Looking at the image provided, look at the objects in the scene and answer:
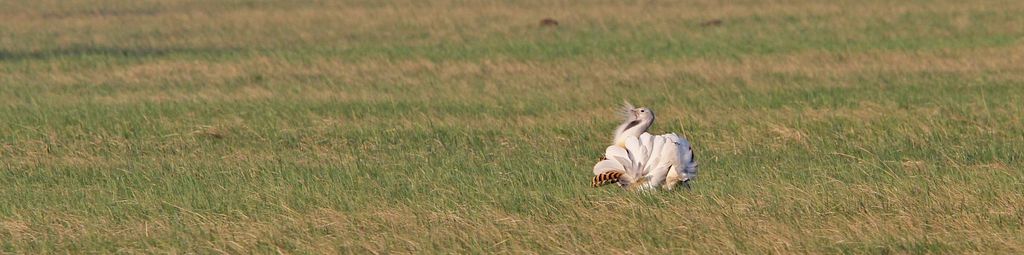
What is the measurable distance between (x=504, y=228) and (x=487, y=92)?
10195mm

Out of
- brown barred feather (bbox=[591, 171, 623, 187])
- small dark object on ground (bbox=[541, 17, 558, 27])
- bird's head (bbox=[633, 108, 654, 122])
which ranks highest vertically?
bird's head (bbox=[633, 108, 654, 122])

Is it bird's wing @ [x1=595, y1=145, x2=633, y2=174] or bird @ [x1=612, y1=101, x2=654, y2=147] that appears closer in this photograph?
bird's wing @ [x1=595, y1=145, x2=633, y2=174]

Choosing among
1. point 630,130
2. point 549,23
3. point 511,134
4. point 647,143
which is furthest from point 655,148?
point 549,23

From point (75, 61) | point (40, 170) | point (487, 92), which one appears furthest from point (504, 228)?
point (75, 61)

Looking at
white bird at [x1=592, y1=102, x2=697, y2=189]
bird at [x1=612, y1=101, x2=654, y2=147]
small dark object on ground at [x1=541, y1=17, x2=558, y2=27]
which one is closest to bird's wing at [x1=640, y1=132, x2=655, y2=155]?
white bird at [x1=592, y1=102, x2=697, y2=189]

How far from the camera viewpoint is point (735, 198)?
929 cm

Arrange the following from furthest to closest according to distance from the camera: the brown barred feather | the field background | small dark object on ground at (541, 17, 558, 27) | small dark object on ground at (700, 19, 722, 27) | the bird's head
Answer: small dark object on ground at (541, 17, 558, 27) → small dark object on ground at (700, 19, 722, 27) → the bird's head → the brown barred feather → the field background

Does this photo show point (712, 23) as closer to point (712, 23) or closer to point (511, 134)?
point (712, 23)

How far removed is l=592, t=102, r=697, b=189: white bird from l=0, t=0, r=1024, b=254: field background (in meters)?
0.13

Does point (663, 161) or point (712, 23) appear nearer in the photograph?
point (663, 161)

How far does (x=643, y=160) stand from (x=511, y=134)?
4965 mm

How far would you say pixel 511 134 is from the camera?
14188 millimetres

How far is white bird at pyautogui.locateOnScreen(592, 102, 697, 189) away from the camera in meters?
9.20

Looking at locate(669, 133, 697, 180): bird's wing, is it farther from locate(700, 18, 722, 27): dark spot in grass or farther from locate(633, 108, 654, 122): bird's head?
locate(700, 18, 722, 27): dark spot in grass
